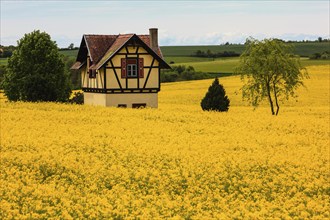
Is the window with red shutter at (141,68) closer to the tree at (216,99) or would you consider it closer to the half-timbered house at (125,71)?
the half-timbered house at (125,71)

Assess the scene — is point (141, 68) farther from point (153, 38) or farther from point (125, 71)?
point (153, 38)

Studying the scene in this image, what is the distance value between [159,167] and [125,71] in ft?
102

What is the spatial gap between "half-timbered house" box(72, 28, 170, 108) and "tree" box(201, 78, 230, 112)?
5.57m

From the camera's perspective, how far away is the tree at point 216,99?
166 ft

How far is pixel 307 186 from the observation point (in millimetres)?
20422

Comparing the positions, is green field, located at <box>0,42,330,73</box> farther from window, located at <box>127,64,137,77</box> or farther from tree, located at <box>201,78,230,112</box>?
tree, located at <box>201,78,230,112</box>

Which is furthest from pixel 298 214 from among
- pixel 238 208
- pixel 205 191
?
pixel 205 191

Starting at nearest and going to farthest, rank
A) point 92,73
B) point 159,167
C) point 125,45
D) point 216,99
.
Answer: point 159,167 < point 216,99 < point 125,45 < point 92,73

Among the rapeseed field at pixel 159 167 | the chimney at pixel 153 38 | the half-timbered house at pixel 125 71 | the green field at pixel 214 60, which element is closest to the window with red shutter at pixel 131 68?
the half-timbered house at pixel 125 71

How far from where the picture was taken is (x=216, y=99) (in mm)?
50688

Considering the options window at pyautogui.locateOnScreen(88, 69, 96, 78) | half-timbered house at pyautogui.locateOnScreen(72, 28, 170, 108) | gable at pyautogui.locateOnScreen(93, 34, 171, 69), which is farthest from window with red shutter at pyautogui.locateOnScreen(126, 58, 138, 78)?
window at pyautogui.locateOnScreen(88, 69, 96, 78)

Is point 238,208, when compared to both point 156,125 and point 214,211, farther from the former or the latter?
point 156,125

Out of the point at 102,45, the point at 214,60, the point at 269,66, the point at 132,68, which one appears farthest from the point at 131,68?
the point at 214,60

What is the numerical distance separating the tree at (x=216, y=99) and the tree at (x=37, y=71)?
13976 millimetres
